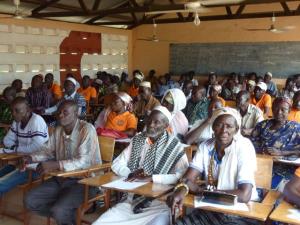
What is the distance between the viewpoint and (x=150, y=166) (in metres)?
2.93

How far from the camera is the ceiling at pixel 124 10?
9133 mm

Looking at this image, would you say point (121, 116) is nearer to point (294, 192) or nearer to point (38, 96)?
point (294, 192)

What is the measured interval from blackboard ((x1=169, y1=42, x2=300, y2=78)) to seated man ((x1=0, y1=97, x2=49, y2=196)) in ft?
29.3

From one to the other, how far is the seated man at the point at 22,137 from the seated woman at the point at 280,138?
2.17 m

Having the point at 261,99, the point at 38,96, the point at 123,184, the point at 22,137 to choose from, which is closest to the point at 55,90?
the point at 38,96

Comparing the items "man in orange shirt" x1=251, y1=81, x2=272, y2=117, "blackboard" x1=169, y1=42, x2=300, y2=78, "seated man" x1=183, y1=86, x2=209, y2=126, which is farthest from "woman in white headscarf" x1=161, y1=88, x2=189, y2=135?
"blackboard" x1=169, y1=42, x2=300, y2=78

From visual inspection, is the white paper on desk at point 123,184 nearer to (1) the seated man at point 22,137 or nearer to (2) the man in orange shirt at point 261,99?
(1) the seated man at point 22,137

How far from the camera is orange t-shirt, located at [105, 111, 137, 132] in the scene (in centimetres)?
483

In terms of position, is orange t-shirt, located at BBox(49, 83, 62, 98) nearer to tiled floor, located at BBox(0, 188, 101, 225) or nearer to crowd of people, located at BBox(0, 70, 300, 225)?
crowd of people, located at BBox(0, 70, 300, 225)

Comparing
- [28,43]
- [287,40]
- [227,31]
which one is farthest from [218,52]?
[28,43]

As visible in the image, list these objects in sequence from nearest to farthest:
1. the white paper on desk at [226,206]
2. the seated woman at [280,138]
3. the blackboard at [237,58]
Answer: the white paper on desk at [226,206] → the seated woman at [280,138] → the blackboard at [237,58]

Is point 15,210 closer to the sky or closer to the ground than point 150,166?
closer to the ground

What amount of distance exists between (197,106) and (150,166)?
260cm

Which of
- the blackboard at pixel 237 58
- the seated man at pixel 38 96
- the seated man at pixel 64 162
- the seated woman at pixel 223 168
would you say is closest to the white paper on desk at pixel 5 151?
the seated man at pixel 64 162
